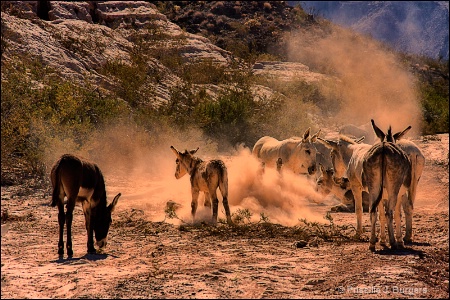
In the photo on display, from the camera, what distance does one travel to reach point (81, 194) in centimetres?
1144

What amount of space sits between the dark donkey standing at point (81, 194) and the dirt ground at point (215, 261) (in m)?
0.37

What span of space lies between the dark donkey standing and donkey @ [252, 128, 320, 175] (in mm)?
8240

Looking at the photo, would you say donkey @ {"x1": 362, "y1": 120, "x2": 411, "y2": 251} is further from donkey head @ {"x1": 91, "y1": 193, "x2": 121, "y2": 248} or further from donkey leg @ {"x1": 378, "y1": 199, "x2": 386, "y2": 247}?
donkey head @ {"x1": 91, "y1": 193, "x2": 121, "y2": 248}

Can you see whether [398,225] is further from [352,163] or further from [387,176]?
[352,163]

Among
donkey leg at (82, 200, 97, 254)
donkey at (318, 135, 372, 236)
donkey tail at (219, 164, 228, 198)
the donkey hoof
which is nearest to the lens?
donkey leg at (82, 200, 97, 254)

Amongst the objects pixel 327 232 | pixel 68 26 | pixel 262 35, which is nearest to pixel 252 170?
pixel 327 232

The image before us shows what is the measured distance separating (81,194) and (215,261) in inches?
105

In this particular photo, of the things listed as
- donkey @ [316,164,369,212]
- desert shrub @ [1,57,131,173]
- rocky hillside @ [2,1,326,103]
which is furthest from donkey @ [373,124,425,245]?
Result: rocky hillside @ [2,1,326,103]

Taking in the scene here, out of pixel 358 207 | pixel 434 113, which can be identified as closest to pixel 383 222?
pixel 358 207

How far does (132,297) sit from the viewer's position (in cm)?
841

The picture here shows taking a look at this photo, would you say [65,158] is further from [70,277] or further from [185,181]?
[185,181]

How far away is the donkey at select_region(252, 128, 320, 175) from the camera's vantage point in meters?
19.0

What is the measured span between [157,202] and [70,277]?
322 inches

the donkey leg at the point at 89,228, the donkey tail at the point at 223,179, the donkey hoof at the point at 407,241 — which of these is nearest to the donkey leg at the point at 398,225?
the donkey hoof at the point at 407,241
